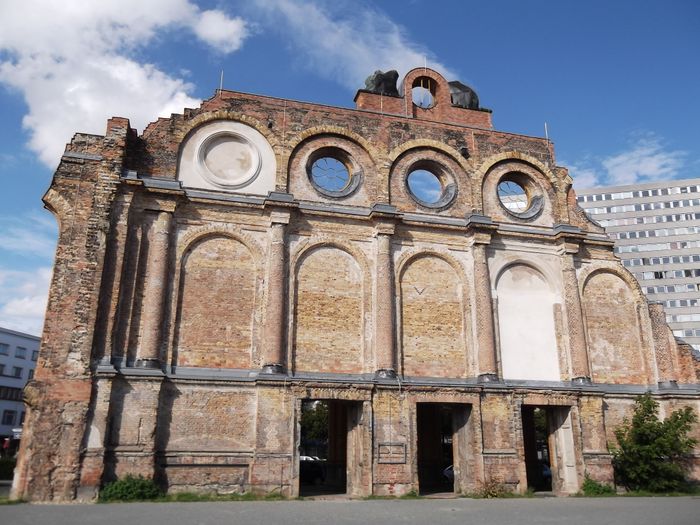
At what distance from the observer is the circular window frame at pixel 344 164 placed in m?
19.3

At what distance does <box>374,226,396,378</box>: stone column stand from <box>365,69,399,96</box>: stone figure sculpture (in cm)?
597

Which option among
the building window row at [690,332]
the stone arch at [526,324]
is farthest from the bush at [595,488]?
the building window row at [690,332]

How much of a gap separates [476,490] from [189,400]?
27.9ft

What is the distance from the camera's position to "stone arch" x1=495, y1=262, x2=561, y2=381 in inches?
756

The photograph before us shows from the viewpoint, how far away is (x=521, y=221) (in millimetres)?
20984

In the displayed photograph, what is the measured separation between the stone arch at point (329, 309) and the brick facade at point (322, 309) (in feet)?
0.22

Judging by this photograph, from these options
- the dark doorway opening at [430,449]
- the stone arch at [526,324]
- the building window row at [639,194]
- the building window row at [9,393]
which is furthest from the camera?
the building window row at [639,194]

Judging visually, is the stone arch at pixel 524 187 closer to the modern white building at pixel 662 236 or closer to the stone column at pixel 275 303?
the stone column at pixel 275 303

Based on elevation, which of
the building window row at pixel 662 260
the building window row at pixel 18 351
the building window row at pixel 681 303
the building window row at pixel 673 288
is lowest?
the building window row at pixel 18 351

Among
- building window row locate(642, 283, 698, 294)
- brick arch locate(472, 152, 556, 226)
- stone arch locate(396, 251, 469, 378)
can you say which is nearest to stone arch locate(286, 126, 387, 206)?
stone arch locate(396, 251, 469, 378)

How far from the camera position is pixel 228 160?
62.1 ft

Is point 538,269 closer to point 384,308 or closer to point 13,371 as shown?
point 384,308

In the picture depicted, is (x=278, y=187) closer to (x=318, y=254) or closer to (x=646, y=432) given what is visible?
(x=318, y=254)

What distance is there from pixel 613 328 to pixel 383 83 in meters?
11.9
